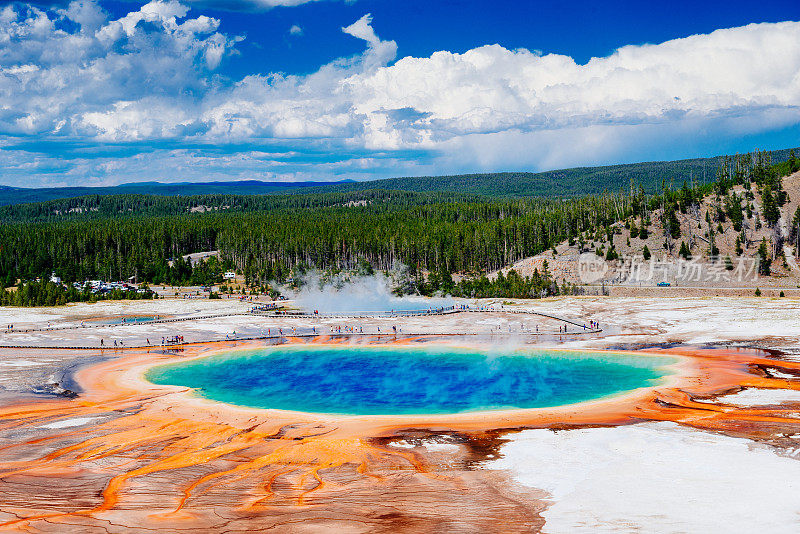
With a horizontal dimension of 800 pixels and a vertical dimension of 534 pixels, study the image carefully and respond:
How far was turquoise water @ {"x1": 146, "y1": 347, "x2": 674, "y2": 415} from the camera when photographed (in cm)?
3703

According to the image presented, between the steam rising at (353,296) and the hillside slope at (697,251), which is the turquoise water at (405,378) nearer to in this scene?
the steam rising at (353,296)

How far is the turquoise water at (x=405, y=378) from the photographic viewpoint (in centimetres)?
3703

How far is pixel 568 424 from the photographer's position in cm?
3072

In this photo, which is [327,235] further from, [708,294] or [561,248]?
[708,294]

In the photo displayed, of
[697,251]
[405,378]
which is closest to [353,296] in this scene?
[405,378]

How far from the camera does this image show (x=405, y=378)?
44.1 m

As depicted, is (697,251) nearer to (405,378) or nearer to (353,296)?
(353,296)

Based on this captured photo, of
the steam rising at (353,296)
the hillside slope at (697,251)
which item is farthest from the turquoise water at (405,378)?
the hillside slope at (697,251)

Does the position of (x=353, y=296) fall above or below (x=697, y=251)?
below

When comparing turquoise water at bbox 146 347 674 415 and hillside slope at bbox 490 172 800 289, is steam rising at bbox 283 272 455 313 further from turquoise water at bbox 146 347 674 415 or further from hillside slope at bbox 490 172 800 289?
turquoise water at bbox 146 347 674 415

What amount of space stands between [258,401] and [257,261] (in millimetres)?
88086

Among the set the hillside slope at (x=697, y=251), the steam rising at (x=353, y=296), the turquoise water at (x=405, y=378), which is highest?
the hillside slope at (x=697, y=251)

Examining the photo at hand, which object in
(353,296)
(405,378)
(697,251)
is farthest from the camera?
(697,251)

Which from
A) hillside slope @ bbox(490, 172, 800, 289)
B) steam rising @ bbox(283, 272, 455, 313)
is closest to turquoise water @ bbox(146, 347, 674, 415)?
steam rising @ bbox(283, 272, 455, 313)
